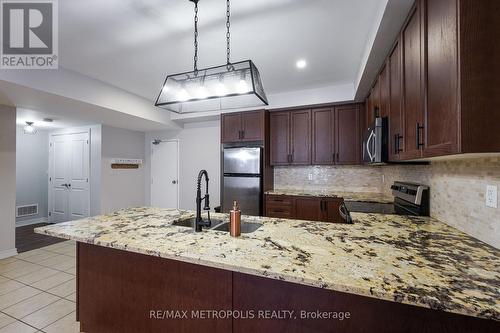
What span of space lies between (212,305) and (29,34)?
9.58ft

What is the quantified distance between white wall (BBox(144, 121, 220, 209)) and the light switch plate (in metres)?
4.16

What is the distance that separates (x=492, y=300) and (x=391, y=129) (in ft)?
4.71

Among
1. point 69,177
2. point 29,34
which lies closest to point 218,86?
point 29,34

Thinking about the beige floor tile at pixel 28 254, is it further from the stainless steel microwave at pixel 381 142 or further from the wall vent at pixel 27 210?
the stainless steel microwave at pixel 381 142

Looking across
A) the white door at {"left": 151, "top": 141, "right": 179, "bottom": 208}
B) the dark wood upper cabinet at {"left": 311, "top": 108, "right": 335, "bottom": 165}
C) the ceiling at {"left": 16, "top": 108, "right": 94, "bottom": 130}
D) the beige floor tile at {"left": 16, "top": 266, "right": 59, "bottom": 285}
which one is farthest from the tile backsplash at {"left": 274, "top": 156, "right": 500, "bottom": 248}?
the ceiling at {"left": 16, "top": 108, "right": 94, "bottom": 130}

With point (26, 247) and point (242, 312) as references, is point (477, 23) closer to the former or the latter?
point (242, 312)

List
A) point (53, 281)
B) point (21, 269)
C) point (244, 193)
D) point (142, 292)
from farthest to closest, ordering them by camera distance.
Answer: point (244, 193) < point (21, 269) < point (53, 281) < point (142, 292)

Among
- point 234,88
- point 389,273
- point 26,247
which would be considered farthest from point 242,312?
point 26,247

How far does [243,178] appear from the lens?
395cm

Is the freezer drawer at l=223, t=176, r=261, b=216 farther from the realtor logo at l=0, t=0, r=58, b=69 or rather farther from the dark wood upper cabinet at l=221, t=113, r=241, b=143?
the realtor logo at l=0, t=0, r=58, b=69

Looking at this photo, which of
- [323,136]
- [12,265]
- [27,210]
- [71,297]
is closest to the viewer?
[71,297]

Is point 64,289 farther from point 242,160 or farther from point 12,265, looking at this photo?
point 242,160

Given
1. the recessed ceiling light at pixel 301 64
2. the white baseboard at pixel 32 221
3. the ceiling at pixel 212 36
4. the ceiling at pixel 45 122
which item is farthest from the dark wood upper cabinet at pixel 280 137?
the white baseboard at pixel 32 221

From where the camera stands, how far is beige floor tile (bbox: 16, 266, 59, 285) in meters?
2.72
